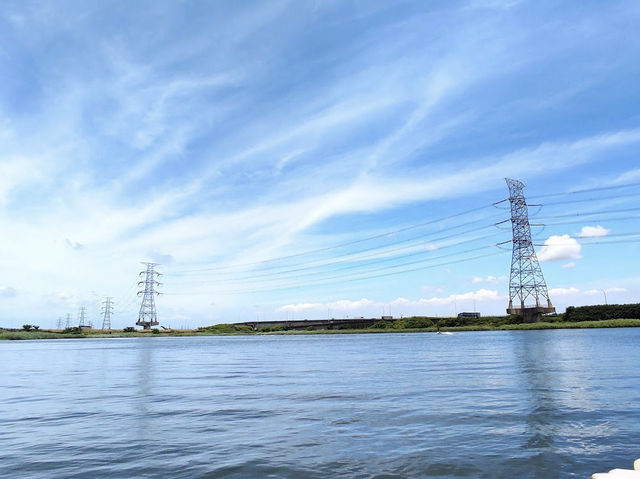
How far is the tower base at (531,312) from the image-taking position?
158 meters

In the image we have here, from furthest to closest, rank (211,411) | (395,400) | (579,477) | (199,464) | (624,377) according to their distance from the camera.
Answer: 1. (624,377)
2. (395,400)
3. (211,411)
4. (199,464)
5. (579,477)

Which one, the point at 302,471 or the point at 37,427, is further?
the point at 37,427

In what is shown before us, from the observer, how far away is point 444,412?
835 inches

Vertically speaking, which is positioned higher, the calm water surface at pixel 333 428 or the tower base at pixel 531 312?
the tower base at pixel 531 312

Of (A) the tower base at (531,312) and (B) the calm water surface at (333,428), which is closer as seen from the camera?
(B) the calm water surface at (333,428)

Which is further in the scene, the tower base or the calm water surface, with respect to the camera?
the tower base

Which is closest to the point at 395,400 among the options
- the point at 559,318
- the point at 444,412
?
the point at 444,412

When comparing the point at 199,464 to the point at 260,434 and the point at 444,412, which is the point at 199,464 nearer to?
the point at 260,434

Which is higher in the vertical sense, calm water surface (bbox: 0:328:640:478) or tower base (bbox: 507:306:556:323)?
tower base (bbox: 507:306:556:323)

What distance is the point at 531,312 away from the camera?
522 ft

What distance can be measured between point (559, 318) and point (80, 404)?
553 ft

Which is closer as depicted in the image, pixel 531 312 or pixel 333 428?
pixel 333 428

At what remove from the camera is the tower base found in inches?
6230

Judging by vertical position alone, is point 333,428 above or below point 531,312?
below
